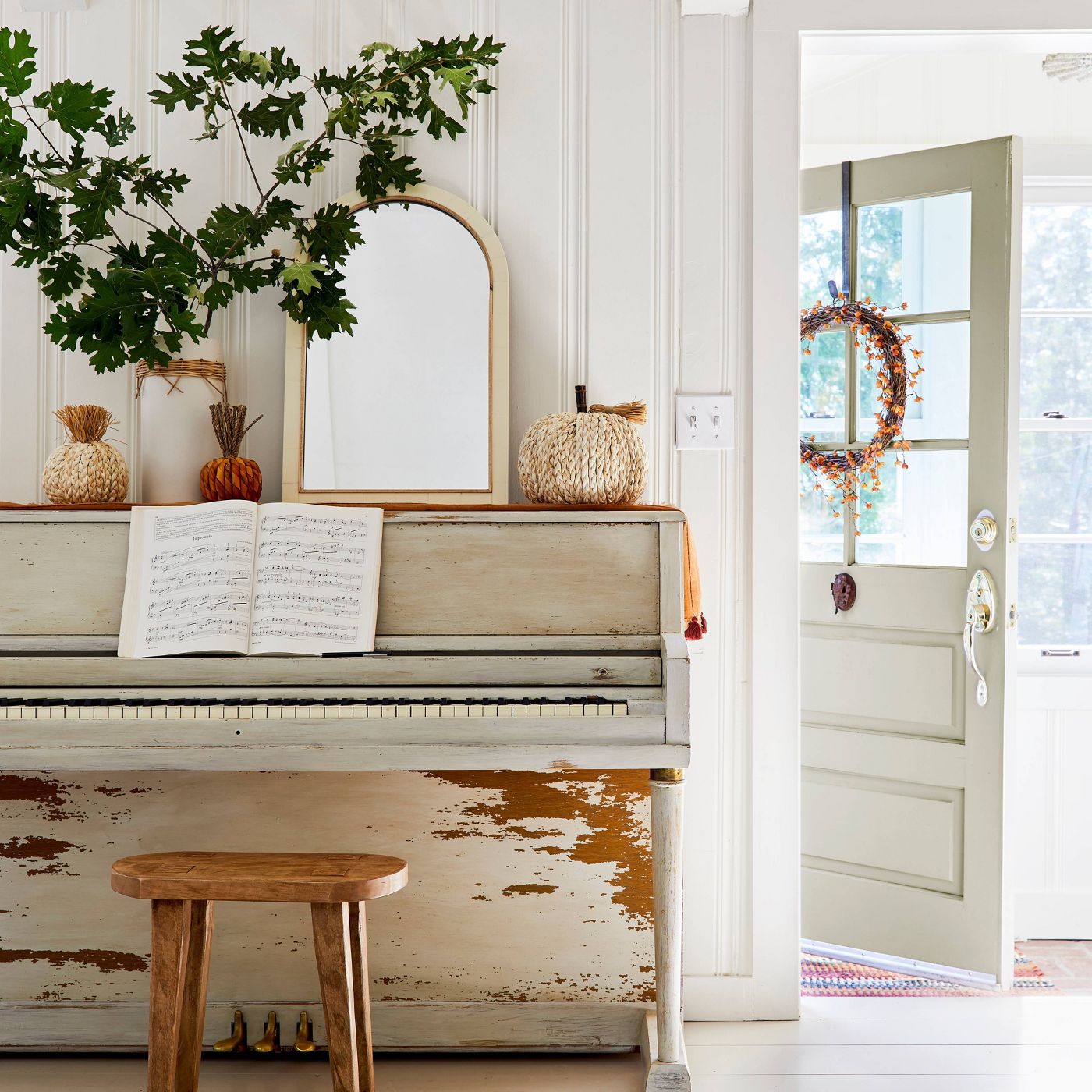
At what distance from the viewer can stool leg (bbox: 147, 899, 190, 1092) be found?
1.68 metres

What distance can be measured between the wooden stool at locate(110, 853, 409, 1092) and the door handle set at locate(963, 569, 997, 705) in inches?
64.1

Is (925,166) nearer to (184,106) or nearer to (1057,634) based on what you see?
(1057,634)

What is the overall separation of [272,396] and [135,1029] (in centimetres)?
141

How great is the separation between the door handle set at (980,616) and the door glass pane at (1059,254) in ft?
3.57

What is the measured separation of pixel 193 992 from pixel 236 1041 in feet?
1.23

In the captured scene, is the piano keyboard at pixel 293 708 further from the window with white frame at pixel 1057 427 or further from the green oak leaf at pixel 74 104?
the window with white frame at pixel 1057 427

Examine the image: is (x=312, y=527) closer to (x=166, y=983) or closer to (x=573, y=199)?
(x=166, y=983)

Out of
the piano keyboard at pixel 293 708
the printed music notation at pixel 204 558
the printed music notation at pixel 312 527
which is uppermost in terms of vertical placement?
the printed music notation at pixel 312 527

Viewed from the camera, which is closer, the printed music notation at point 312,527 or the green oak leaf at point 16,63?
the printed music notation at point 312,527

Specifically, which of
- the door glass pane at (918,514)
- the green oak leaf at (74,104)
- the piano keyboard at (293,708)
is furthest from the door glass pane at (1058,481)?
the green oak leaf at (74,104)

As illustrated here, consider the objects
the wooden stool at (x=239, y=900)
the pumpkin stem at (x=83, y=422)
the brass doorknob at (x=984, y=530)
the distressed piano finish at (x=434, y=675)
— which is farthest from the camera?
the brass doorknob at (x=984, y=530)

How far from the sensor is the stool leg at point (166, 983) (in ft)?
5.51

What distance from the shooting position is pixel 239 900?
1720mm

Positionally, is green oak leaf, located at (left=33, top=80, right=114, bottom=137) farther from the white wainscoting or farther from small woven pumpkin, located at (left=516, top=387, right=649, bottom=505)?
the white wainscoting
